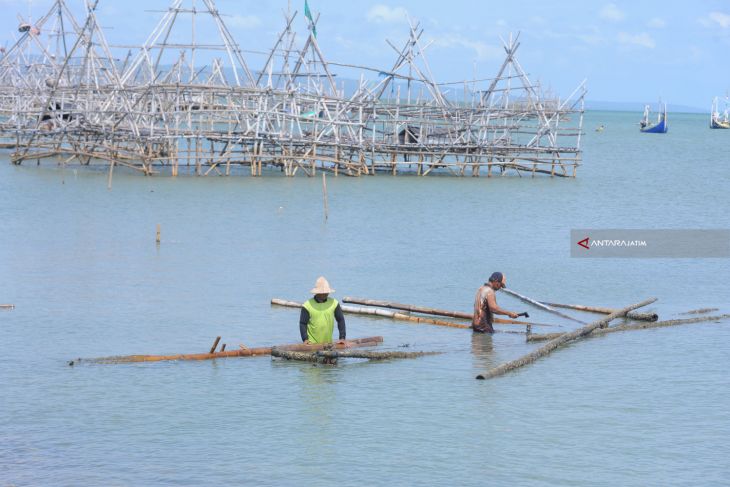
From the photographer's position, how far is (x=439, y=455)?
10.4 m

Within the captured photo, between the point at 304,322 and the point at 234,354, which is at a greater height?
the point at 304,322

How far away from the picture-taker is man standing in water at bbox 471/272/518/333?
1416 cm

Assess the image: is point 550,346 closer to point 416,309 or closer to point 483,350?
point 483,350

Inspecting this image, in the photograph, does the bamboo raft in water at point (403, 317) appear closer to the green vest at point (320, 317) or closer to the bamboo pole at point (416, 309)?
the bamboo pole at point (416, 309)

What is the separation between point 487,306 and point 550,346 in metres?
1.02

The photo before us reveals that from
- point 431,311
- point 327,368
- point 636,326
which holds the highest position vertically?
point 431,311

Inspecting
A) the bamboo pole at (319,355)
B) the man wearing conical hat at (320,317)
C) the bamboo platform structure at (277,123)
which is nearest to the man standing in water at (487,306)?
the bamboo pole at (319,355)

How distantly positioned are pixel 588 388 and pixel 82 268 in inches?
423

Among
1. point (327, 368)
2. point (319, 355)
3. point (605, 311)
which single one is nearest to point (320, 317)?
point (319, 355)

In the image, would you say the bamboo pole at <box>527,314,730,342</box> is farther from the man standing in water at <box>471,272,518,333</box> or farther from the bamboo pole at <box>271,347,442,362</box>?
the bamboo pole at <box>271,347,442,362</box>

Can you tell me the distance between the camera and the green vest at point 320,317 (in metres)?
12.7

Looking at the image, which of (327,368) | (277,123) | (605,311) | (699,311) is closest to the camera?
(327,368)

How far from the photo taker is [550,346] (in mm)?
14047

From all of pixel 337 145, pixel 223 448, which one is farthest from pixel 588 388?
pixel 337 145
